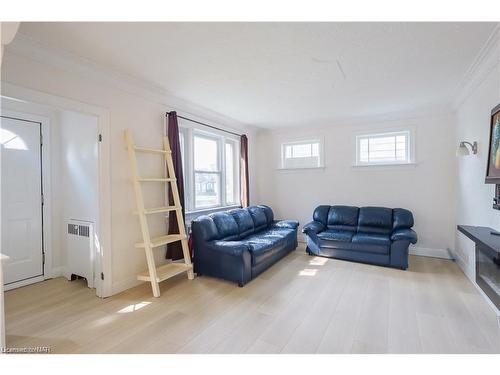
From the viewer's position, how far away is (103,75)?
2.62 metres

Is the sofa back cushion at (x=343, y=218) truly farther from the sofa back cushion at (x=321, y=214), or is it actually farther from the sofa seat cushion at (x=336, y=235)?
the sofa seat cushion at (x=336, y=235)

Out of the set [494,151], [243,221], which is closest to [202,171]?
[243,221]

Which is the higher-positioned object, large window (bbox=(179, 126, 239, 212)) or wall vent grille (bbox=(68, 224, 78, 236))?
large window (bbox=(179, 126, 239, 212))

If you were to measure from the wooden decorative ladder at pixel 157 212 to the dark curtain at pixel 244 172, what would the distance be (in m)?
1.85

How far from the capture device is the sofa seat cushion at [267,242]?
3247 mm

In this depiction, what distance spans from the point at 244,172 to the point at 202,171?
1.04 m

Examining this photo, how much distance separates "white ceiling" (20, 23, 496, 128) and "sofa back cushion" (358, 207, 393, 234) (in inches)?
72.4

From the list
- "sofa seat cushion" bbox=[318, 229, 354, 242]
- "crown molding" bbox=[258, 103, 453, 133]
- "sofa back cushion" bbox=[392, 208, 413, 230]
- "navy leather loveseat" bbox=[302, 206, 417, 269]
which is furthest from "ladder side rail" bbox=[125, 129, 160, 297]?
"sofa back cushion" bbox=[392, 208, 413, 230]

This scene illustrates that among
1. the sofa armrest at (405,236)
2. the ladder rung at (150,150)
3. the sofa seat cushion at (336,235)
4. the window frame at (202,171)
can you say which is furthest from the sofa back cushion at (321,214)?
the ladder rung at (150,150)

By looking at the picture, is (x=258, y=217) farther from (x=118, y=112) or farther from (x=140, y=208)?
(x=118, y=112)

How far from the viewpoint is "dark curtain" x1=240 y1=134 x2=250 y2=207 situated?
16.4 ft

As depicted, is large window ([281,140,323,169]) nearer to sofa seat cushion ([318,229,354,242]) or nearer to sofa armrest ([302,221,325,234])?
sofa armrest ([302,221,325,234])
